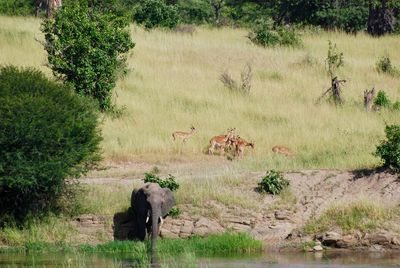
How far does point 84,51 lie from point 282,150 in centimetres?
800

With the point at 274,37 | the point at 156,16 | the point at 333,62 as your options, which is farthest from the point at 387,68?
the point at 156,16

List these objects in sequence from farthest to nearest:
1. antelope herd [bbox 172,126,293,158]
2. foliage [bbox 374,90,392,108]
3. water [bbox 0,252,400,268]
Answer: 1. foliage [bbox 374,90,392,108]
2. antelope herd [bbox 172,126,293,158]
3. water [bbox 0,252,400,268]

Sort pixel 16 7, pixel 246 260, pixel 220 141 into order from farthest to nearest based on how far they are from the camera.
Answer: pixel 16 7, pixel 220 141, pixel 246 260

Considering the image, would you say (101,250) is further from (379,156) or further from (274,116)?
(274,116)

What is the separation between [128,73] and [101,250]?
1516 centimetres

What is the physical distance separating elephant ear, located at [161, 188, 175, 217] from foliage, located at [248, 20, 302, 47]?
22.3m

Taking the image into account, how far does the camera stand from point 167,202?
80.8 ft

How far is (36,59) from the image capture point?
3866 centimetres

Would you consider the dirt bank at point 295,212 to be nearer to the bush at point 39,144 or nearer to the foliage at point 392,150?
the foliage at point 392,150

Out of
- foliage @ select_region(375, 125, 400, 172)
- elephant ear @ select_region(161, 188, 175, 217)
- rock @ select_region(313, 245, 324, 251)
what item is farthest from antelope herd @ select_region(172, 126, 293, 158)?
rock @ select_region(313, 245, 324, 251)

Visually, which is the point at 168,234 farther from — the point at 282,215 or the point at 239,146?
the point at 239,146

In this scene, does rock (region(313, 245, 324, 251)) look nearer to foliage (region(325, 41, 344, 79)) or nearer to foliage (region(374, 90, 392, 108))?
foliage (region(374, 90, 392, 108))

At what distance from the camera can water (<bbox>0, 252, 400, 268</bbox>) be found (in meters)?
21.1

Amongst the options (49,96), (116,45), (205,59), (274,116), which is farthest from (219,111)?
(49,96)
